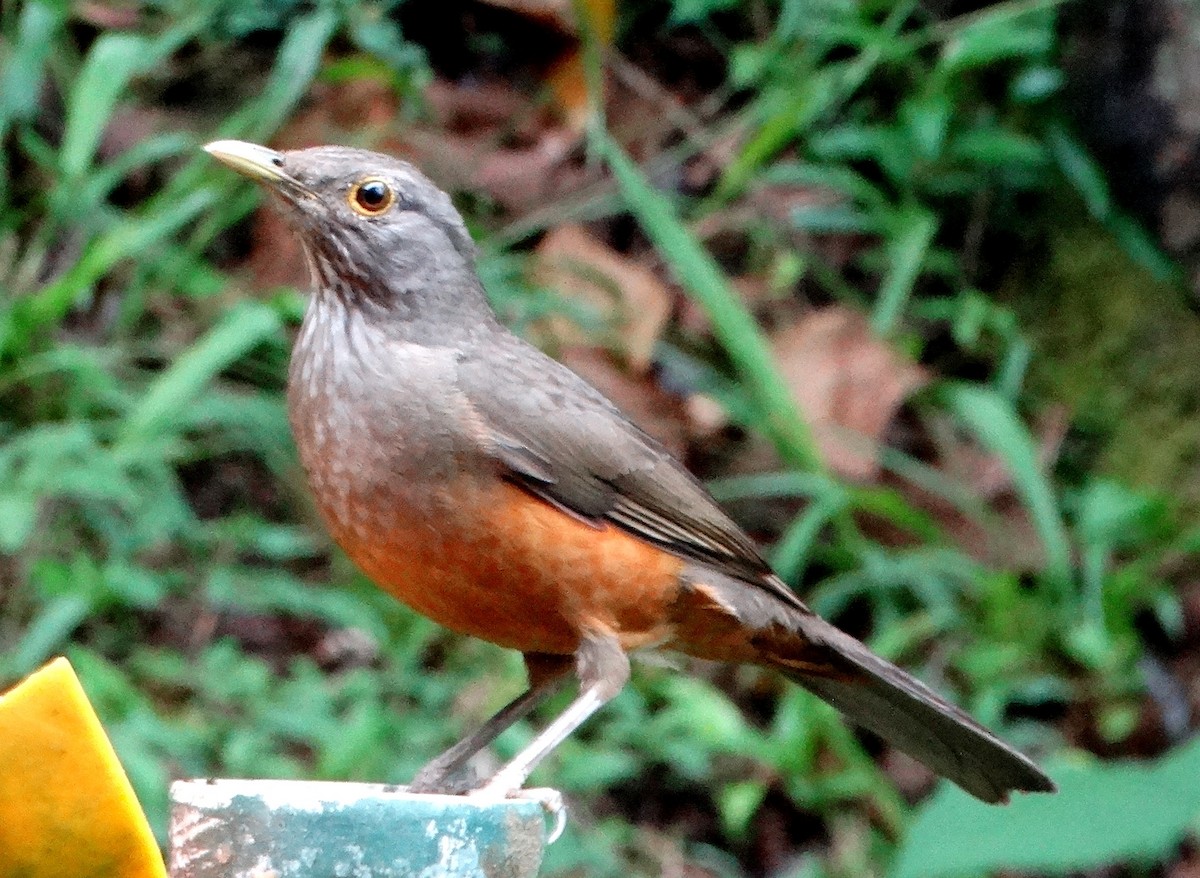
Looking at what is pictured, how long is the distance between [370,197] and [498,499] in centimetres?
78

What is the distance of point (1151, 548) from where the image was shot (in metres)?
6.73

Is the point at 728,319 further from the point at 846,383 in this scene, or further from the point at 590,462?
the point at 590,462

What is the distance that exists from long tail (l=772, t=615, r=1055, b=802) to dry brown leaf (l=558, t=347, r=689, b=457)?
268 cm

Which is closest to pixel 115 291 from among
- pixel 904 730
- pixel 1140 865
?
pixel 904 730

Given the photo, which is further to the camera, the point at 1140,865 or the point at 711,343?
the point at 711,343

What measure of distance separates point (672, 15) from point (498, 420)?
4.67 metres

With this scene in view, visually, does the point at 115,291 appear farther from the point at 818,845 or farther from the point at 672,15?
the point at 818,845

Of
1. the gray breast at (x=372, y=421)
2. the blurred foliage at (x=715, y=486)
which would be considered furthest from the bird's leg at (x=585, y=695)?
the blurred foliage at (x=715, y=486)

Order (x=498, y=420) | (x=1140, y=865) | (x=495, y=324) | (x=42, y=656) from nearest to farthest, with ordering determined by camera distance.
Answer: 1. (x=498, y=420)
2. (x=495, y=324)
3. (x=42, y=656)
4. (x=1140, y=865)

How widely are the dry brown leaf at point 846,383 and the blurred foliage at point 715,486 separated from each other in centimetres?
15

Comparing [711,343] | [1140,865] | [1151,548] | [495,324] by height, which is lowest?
[1140,865]

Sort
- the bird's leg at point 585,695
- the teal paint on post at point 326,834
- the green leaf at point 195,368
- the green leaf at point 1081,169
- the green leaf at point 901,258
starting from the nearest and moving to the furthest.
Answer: the teal paint on post at point 326,834 → the bird's leg at point 585,695 → the green leaf at point 195,368 → the green leaf at point 901,258 → the green leaf at point 1081,169

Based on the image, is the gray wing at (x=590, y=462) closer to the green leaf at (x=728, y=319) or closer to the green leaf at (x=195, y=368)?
the green leaf at (x=195, y=368)

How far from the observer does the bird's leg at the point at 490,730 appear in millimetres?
3484
